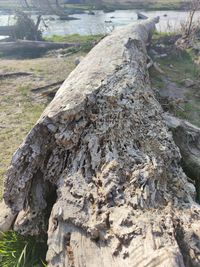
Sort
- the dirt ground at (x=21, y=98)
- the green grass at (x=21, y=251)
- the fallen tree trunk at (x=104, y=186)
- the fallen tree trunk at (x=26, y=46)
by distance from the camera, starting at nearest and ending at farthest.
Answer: the fallen tree trunk at (x=104, y=186), the green grass at (x=21, y=251), the dirt ground at (x=21, y=98), the fallen tree trunk at (x=26, y=46)

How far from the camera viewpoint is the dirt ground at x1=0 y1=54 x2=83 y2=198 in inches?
211

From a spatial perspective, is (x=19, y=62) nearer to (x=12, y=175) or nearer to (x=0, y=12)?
(x=12, y=175)

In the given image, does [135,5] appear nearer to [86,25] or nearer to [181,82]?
[86,25]

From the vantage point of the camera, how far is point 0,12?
2328 centimetres

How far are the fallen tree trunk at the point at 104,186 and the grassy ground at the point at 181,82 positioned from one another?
2.61m

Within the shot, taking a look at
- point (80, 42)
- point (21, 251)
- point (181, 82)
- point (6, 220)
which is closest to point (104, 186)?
point (21, 251)

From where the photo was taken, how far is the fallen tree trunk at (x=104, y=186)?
88.3 inches

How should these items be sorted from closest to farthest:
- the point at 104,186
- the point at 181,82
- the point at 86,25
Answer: the point at 104,186
the point at 181,82
the point at 86,25

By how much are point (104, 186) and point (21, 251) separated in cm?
100

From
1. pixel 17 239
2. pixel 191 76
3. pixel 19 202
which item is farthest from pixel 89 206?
pixel 191 76

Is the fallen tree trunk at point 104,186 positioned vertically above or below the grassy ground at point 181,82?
above

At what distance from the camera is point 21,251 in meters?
3.01

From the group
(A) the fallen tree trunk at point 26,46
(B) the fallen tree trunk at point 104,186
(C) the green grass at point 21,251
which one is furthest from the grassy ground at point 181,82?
(C) the green grass at point 21,251

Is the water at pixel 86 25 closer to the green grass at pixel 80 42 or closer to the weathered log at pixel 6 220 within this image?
the green grass at pixel 80 42
